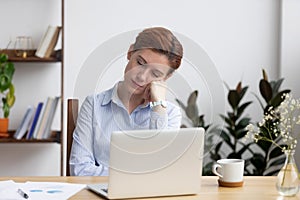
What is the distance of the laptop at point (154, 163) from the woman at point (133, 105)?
0.21 m

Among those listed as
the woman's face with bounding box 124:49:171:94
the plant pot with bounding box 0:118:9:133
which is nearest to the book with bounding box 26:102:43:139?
the plant pot with bounding box 0:118:9:133

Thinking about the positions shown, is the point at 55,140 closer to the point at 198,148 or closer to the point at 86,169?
the point at 86,169

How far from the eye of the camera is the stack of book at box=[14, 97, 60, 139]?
12.5ft

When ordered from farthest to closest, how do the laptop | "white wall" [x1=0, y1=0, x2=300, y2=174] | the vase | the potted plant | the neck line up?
"white wall" [x1=0, y1=0, x2=300, y2=174]
the potted plant
the neck
the vase
the laptop

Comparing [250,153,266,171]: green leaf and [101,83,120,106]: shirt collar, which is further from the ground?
[101,83,120,106]: shirt collar

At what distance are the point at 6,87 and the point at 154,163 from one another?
2050 millimetres

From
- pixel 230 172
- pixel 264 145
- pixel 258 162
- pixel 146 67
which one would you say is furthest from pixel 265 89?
pixel 146 67

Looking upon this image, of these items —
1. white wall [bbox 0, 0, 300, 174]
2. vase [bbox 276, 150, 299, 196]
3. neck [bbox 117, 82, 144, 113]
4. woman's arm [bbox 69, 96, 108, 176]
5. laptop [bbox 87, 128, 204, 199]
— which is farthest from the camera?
white wall [bbox 0, 0, 300, 174]

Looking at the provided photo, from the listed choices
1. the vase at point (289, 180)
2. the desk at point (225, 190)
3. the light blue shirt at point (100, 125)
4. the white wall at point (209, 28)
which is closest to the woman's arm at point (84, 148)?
the light blue shirt at point (100, 125)

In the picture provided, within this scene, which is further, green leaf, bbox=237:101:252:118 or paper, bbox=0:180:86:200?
green leaf, bbox=237:101:252:118

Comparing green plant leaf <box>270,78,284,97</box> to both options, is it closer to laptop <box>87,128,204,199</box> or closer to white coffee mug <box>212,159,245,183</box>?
white coffee mug <box>212,159,245,183</box>

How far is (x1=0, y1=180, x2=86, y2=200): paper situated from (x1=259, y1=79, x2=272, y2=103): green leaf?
6.61 ft

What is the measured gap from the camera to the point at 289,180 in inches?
78.1

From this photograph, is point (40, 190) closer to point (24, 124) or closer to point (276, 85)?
point (24, 124)
